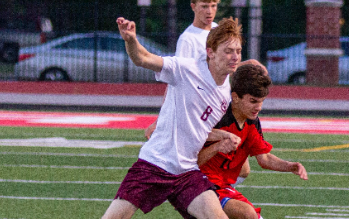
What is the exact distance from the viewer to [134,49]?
4.41m

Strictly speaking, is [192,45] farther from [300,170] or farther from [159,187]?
[159,187]

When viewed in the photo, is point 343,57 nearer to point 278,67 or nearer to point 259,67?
point 278,67

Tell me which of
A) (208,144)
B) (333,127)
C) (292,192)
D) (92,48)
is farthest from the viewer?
(92,48)

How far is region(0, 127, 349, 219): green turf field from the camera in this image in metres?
7.00

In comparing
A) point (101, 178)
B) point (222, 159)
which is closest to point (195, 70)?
point (222, 159)

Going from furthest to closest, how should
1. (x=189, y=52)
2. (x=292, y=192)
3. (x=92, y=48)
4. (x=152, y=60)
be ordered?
1. (x=92, y=48)
2. (x=292, y=192)
3. (x=189, y=52)
4. (x=152, y=60)

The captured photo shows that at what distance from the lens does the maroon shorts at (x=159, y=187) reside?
4.73 m

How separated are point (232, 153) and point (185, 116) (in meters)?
0.46

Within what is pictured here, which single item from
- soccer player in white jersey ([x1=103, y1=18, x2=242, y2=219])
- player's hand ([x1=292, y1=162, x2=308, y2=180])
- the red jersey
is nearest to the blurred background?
the red jersey

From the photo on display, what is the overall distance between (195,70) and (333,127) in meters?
9.85

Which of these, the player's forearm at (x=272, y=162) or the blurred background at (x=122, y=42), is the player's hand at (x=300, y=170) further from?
the blurred background at (x=122, y=42)

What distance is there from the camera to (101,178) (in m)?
8.64

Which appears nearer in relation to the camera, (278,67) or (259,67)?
(259,67)

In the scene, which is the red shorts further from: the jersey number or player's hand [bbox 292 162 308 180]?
the jersey number
